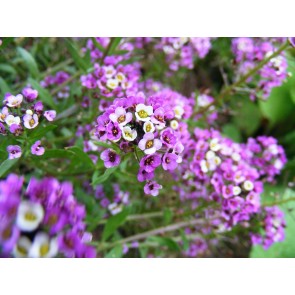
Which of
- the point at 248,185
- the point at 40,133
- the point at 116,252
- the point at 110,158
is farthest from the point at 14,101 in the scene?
the point at 248,185

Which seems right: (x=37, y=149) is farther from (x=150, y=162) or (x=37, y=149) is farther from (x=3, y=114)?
(x=150, y=162)

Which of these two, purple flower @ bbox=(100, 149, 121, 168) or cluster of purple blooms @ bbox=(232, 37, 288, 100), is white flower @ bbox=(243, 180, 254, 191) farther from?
purple flower @ bbox=(100, 149, 121, 168)

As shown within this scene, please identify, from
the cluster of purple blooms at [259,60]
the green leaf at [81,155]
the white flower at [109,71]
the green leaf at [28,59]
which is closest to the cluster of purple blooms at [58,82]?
the green leaf at [28,59]

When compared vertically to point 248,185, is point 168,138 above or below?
above

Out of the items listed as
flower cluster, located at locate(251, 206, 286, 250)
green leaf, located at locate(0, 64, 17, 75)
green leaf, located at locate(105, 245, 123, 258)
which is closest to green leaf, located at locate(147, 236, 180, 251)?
green leaf, located at locate(105, 245, 123, 258)
